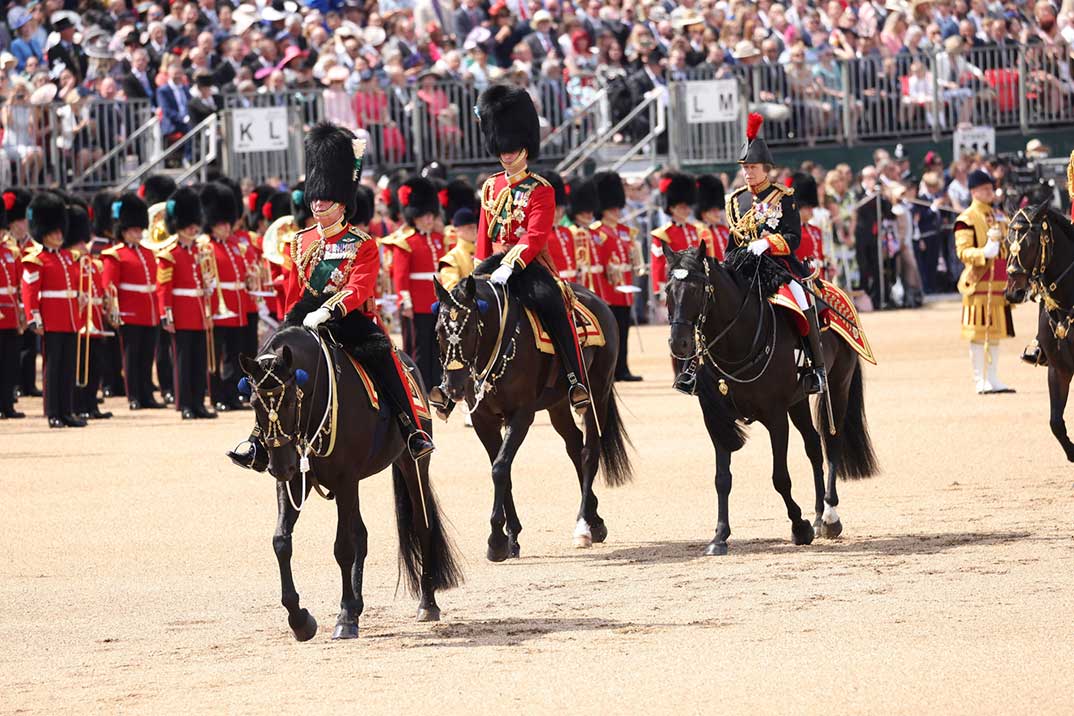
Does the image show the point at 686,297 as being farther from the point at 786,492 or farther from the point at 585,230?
the point at 585,230

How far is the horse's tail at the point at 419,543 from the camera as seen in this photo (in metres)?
8.09

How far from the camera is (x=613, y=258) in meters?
18.0

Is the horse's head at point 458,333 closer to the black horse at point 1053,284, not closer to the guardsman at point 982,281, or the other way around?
the black horse at point 1053,284

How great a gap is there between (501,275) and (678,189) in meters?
8.43

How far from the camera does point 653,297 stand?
23.6 metres

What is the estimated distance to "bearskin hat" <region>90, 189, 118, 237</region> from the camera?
1812 centimetres

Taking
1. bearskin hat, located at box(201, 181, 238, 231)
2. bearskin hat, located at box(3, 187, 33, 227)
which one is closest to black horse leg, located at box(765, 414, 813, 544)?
bearskin hat, located at box(201, 181, 238, 231)

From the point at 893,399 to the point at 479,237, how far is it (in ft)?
21.1

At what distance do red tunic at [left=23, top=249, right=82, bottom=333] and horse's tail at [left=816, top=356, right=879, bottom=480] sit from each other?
751 centimetres

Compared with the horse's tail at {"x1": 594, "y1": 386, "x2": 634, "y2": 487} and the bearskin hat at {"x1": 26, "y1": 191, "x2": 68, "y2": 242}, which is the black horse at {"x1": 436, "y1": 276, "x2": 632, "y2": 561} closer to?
the horse's tail at {"x1": 594, "y1": 386, "x2": 634, "y2": 487}

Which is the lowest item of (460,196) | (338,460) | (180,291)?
(338,460)

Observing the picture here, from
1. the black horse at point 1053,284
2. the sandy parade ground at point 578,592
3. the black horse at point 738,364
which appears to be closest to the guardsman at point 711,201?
the sandy parade ground at point 578,592

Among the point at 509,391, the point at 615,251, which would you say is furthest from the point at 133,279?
the point at 509,391

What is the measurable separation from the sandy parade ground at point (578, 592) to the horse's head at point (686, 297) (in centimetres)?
99
